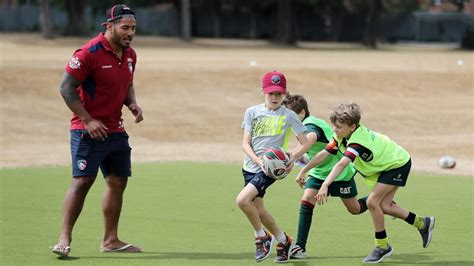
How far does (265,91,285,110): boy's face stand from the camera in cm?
902

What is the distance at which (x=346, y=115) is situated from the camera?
8.81 m

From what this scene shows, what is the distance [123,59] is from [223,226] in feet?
8.26

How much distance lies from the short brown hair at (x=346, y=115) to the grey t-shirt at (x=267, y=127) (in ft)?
1.26

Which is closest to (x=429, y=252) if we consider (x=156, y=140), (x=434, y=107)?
(x=156, y=140)

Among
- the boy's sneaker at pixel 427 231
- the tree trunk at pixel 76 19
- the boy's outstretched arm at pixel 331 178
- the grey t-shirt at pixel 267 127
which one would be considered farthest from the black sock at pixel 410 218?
the tree trunk at pixel 76 19

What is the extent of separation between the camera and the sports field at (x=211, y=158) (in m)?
9.83

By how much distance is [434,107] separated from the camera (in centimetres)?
2866

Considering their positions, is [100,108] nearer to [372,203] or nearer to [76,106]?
[76,106]

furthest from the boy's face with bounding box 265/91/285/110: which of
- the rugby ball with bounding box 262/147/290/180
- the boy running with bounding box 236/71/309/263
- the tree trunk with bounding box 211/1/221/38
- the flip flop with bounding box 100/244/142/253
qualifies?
the tree trunk with bounding box 211/1/221/38

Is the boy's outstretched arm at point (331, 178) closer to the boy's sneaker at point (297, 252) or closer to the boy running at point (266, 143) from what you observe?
the boy running at point (266, 143)

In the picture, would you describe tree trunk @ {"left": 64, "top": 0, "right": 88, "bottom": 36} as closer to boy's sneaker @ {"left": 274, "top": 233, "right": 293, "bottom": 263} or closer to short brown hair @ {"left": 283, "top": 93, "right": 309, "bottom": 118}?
short brown hair @ {"left": 283, "top": 93, "right": 309, "bottom": 118}

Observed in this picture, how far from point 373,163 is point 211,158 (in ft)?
34.1

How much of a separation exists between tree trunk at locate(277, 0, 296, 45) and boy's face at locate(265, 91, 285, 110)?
57.0 m

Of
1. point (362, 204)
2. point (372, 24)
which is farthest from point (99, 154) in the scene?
point (372, 24)
